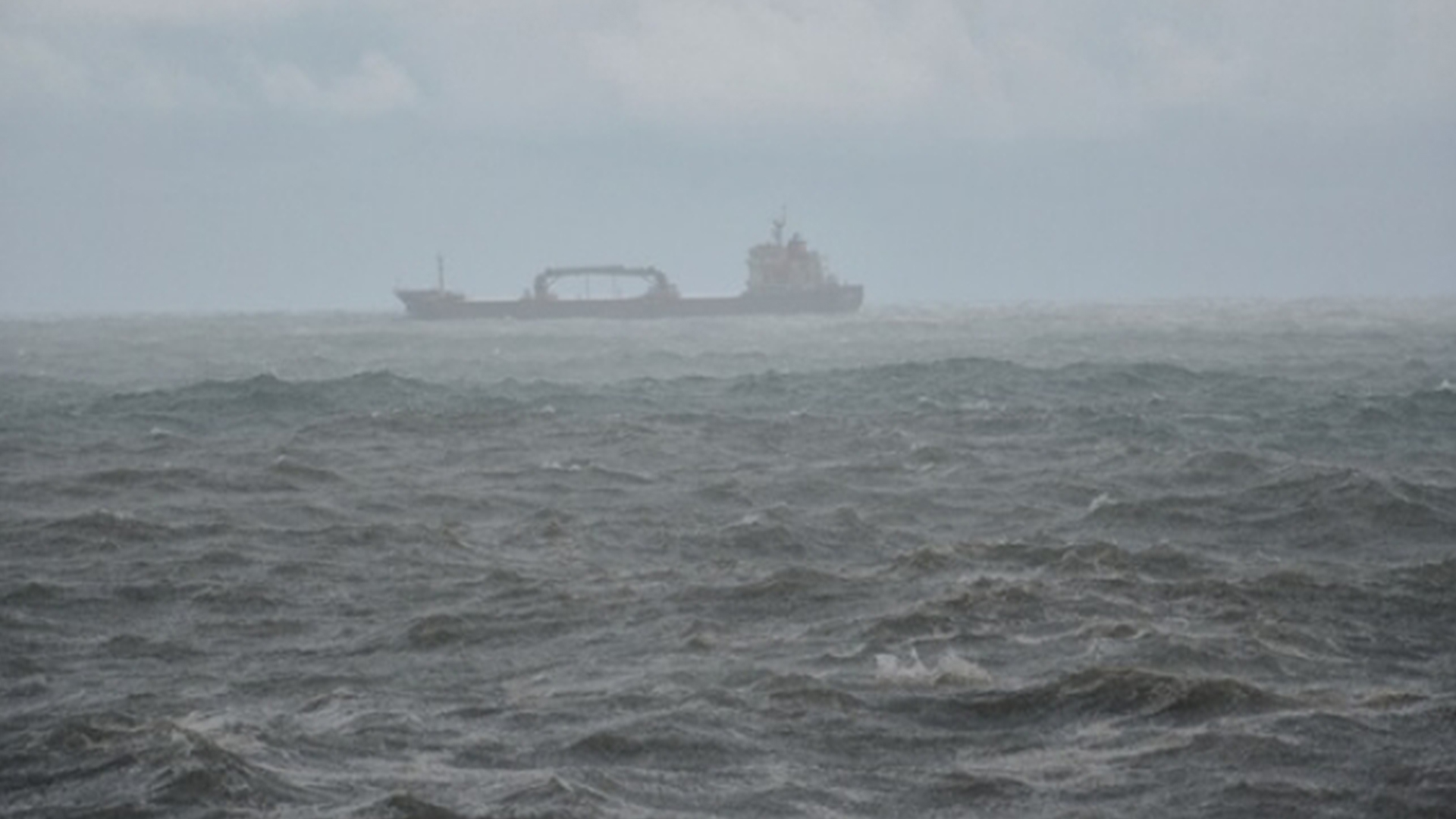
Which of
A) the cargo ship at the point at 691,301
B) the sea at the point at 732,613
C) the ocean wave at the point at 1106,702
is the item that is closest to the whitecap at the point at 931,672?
the sea at the point at 732,613

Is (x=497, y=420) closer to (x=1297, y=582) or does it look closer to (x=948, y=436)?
(x=948, y=436)

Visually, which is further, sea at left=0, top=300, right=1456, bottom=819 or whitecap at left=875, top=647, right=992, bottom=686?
whitecap at left=875, top=647, right=992, bottom=686

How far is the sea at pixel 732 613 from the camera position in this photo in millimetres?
10945

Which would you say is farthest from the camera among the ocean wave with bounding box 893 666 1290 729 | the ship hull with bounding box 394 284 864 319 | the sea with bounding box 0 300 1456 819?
the ship hull with bounding box 394 284 864 319

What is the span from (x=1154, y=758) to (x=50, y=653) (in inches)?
350

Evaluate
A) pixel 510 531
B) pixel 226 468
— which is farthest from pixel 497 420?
pixel 510 531

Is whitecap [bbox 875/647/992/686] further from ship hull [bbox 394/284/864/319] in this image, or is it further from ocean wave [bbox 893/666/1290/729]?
ship hull [bbox 394/284/864/319]

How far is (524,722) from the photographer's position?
12.5 meters

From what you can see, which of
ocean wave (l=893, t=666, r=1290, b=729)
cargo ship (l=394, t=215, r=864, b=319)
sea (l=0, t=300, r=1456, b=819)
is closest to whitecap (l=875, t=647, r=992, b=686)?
sea (l=0, t=300, r=1456, b=819)

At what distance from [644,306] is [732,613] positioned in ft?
382

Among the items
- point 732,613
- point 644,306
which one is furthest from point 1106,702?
point 644,306

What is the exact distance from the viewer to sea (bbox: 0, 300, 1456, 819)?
35.9 ft

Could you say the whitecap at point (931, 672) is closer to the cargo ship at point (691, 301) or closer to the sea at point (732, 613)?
the sea at point (732, 613)

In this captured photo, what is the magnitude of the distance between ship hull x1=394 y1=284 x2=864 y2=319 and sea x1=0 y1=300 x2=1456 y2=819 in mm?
93820
